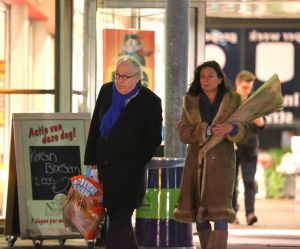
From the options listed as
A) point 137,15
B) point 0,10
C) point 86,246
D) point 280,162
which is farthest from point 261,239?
point 280,162

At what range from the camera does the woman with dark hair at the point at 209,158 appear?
8.72m

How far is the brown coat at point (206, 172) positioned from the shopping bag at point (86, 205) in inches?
26.8

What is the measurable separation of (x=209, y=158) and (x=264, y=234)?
151 inches

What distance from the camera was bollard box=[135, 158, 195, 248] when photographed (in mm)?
9711

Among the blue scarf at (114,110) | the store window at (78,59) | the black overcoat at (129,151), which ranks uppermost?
the store window at (78,59)

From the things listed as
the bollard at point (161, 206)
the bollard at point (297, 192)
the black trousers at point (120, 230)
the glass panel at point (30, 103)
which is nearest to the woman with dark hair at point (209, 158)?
the black trousers at point (120, 230)

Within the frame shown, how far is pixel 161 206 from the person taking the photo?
972 centimetres

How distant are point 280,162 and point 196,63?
524cm

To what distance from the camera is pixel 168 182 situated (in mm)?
9734

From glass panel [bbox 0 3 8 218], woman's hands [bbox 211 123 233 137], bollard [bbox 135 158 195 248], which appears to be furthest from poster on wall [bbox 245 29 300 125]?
woman's hands [bbox 211 123 233 137]

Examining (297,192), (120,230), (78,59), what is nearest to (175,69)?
(78,59)

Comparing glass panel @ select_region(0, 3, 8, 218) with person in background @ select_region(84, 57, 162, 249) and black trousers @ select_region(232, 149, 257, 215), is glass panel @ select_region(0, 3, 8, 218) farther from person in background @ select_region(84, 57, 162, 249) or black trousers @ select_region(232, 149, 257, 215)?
person in background @ select_region(84, 57, 162, 249)

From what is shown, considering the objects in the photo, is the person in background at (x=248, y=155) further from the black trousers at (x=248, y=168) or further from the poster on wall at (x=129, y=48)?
the poster on wall at (x=129, y=48)

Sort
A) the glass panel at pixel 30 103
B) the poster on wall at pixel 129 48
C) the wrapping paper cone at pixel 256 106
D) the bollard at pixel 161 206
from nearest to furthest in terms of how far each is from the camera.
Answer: the wrapping paper cone at pixel 256 106, the bollard at pixel 161 206, the glass panel at pixel 30 103, the poster on wall at pixel 129 48
